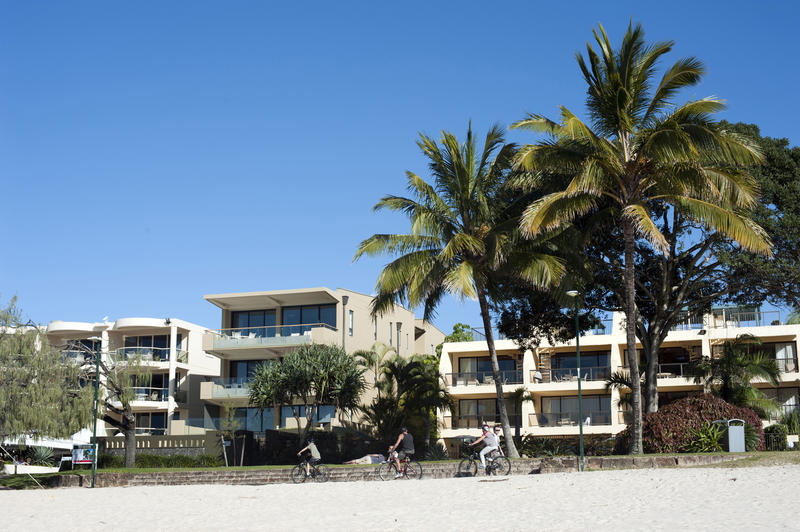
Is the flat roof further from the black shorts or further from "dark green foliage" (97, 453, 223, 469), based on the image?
the black shorts

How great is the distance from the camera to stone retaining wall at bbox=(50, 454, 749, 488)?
931 inches

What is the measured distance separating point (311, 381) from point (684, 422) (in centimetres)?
1764

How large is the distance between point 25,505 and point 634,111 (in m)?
20.4

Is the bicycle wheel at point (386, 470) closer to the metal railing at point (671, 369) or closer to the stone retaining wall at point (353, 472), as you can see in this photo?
the stone retaining wall at point (353, 472)

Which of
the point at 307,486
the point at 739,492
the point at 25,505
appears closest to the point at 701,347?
the point at 307,486

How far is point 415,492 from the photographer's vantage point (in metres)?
20.3

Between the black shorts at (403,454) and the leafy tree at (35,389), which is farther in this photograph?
the leafy tree at (35,389)

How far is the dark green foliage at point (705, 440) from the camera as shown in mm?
27297

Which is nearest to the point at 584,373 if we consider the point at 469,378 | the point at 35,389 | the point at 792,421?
the point at 469,378

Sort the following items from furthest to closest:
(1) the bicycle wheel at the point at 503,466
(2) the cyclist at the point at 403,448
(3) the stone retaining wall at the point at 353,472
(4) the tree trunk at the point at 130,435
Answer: (4) the tree trunk at the point at 130,435
(2) the cyclist at the point at 403,448
(1) the bicycle wheel at the point at 503,466
(3) the stone retaining wall at the point at 353,472

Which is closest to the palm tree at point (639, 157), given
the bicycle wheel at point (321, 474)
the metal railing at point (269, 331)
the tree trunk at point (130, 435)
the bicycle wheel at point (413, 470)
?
the bicycle wheel at point (413, 470)

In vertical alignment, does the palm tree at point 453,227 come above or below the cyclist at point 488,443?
above

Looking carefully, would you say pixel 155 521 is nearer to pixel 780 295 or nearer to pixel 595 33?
pixel 595 33

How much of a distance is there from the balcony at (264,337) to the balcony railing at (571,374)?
12.8 m
